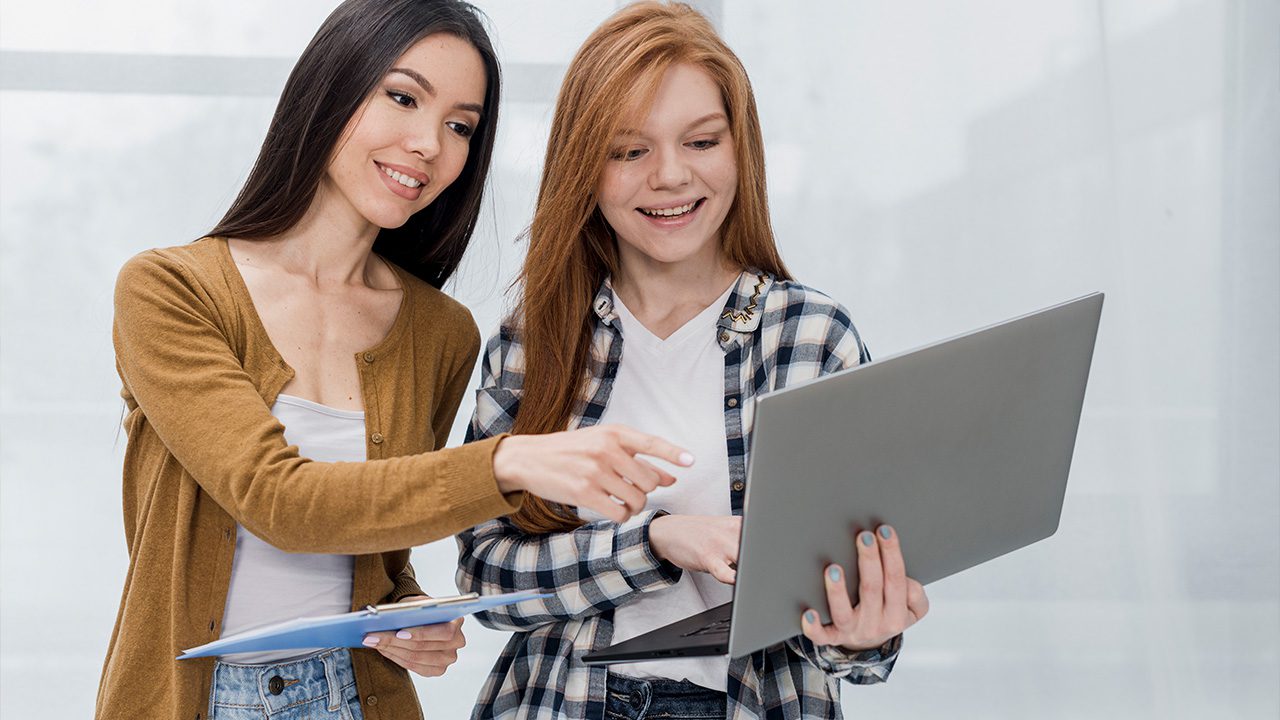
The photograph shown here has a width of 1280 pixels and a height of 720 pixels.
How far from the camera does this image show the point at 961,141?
2779 millimetres

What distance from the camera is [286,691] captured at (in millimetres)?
1387

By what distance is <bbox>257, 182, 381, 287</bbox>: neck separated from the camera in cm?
157

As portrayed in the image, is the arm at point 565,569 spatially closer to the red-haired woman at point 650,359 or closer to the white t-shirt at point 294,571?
the red-haired woman at point 650,359

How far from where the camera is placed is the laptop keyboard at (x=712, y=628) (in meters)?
1.18

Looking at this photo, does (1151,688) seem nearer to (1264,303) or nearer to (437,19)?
(1264,303)

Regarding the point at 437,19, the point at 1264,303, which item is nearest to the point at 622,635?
the point at 437,19

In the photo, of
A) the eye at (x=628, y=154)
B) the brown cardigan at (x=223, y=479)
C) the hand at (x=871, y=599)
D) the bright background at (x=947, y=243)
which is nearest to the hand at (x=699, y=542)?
the hand at (x=871, y=599)

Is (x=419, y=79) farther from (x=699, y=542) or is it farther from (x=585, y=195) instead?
(x=699, y=542)

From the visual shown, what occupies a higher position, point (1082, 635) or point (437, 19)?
point (437, 19)

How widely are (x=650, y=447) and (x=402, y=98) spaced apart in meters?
0.66

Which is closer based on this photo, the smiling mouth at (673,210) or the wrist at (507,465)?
the wrist at (507,465)

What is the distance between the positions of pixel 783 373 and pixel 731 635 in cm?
46

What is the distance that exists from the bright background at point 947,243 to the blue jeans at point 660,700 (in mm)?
1358

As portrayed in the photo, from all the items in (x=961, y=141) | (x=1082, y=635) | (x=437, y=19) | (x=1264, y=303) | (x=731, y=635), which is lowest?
(x=731, y=635)
